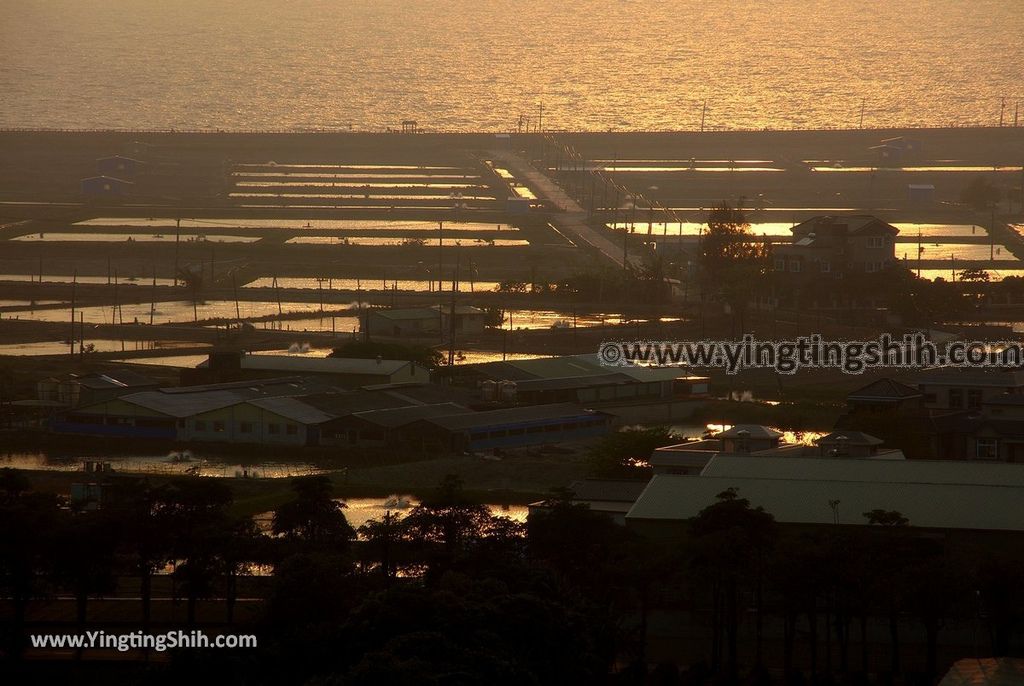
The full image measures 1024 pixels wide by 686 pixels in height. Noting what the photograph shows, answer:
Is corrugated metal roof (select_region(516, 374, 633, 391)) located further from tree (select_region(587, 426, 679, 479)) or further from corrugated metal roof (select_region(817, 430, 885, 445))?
corrugated metal roof (select_region(817, 430, 885, 445))

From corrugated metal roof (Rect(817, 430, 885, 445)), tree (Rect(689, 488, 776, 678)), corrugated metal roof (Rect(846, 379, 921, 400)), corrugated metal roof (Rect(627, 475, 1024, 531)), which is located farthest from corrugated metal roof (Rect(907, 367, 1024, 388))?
tree (Rect(689, 488, 776, 678))

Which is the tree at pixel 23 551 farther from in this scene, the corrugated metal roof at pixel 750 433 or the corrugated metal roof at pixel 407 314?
the corrugated metal roof at pixel 407 314

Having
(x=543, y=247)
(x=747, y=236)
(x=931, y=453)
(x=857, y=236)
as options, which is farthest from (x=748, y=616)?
(x=543, y=247)

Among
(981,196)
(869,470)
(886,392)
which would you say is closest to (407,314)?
(886,392)

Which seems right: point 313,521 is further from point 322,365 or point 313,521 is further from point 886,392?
point 322,365

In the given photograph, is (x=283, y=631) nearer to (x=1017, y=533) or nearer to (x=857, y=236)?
(x=1017, y=533)
